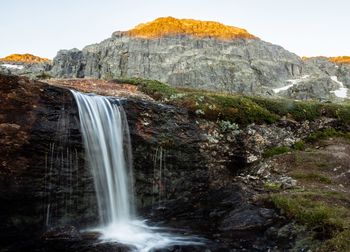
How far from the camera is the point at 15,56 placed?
503ft

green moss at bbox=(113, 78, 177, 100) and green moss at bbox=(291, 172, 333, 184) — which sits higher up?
green moss at bbox=(113, 78, 177, 100)

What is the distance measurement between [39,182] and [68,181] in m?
0.99

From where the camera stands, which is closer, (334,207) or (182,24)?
(334,207)

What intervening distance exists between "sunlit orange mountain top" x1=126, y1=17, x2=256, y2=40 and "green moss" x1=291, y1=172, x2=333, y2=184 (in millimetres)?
119302

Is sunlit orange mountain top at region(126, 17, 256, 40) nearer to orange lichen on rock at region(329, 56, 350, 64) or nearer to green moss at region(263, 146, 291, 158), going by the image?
orange lichen on rock at region(329, 56, 350, 64)

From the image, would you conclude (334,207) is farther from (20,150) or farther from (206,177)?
(20,150)

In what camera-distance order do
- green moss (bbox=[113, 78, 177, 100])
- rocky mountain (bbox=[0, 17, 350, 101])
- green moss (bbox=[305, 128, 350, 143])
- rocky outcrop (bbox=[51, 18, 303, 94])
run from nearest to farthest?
green moss (bbox=[113, 78, 177, 100]), green moss (bbox=[305, 128, 350, 143]), rocky mountain (bbox=[0, 17, 350, 101]), rocky outcrop (bbox=[51, 18, 303, 94])

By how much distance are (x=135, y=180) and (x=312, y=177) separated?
22.8 ft

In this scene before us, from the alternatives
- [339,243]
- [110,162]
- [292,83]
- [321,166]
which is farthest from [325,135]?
[292,83]

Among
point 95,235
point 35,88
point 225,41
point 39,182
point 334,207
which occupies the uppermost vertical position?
point 225,41

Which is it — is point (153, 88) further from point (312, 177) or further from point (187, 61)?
point (187, 61)

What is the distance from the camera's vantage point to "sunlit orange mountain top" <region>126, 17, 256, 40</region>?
134m

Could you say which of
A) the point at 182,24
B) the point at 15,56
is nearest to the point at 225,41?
the point at 182,24

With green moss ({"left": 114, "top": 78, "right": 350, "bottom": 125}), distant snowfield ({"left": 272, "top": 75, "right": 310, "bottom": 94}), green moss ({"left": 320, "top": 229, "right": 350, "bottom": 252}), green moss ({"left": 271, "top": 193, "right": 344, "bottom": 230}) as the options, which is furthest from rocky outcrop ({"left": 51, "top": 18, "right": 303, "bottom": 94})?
green moss ({"left": 320, "top": 229, "right": 350, "bottom": 252})
